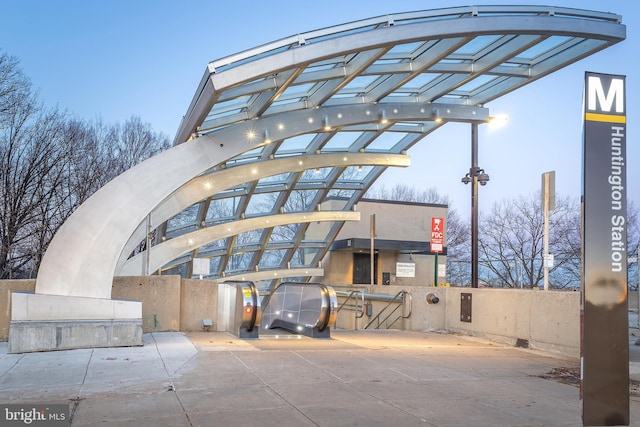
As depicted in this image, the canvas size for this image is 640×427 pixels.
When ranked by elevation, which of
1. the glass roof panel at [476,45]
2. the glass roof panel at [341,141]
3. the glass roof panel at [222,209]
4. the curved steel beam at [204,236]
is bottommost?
the curved steel beam at [204,236]

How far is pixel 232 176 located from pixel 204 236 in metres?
5.63

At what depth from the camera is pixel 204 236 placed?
27266 mm

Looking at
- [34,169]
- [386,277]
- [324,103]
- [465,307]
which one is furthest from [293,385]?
[386,277]

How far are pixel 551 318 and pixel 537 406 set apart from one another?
18.8 feet

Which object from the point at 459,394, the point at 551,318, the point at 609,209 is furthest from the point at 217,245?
the point at 609,209

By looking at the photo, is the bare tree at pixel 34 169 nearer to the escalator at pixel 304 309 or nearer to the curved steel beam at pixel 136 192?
the curved steel beam at pixel 136 192

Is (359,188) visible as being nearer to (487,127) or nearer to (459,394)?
(487,127)

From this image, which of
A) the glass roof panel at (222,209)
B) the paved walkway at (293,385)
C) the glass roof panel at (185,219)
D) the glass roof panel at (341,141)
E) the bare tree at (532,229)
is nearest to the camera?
the paved walkway at (293,385)

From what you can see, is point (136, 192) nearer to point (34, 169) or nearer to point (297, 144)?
point (297, 144)

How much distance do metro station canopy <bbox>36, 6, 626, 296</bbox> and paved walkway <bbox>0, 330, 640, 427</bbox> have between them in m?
3.52

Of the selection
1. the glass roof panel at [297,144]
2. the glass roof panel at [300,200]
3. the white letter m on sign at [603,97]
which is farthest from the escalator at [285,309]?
the glass roof panel at [300,200]

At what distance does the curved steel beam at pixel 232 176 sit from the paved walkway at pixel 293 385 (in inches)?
382

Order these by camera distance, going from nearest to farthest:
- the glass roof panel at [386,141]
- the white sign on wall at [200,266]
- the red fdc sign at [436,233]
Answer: the white sign on wall at [200,266] < the red fdc sign at [436,233] < the glass roof panel at [386,141]

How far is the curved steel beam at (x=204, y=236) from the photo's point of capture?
2478cm
